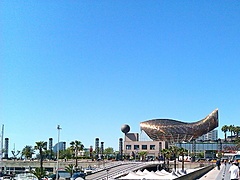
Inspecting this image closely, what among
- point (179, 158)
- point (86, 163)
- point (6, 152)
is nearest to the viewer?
point (86, 163)

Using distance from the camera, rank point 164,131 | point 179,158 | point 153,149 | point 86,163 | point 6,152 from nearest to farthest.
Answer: point 86,163
point 179,158
point 6,152
point 153,149
point 164,131

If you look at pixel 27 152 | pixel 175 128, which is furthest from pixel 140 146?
pixel 27 152

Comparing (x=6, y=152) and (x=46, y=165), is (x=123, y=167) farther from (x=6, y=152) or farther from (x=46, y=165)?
(x=6, y=152)

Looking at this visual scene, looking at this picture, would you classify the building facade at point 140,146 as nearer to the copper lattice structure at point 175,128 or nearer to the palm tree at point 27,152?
the copper lattice structure at point 175,128

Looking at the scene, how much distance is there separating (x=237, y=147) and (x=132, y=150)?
42659 millimetres

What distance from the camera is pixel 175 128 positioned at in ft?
612

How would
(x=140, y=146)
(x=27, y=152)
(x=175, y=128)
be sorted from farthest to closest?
(x=175, y=128) < (x=140, y=146) < (x=27, y=152)

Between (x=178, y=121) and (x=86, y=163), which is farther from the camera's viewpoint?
(x=178, y=121)

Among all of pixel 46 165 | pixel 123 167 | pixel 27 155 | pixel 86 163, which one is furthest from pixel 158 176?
pixel 27 155

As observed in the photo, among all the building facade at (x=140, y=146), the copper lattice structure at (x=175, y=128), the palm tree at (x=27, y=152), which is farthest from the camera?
the copper lattice structure at (x=175, y=128)

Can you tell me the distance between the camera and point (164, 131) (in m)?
185

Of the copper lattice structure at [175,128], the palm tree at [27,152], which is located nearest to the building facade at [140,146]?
the copper lattice structure at [175,128]

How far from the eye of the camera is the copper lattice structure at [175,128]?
18600 cm

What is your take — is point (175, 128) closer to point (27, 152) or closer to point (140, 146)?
point (140, 146)
